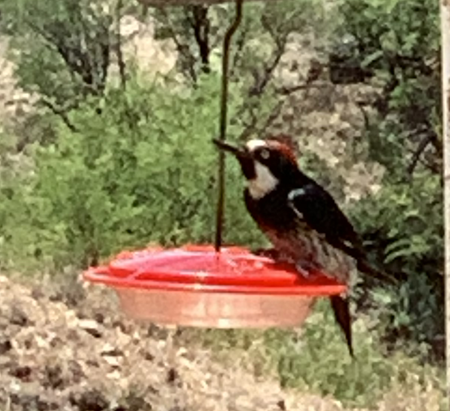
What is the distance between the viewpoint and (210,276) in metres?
1.13

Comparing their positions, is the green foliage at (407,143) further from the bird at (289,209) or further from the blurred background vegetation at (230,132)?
the bird at (289,209)

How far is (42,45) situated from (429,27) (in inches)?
22.0

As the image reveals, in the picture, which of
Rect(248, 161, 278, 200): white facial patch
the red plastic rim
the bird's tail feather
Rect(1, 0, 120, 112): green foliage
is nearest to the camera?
the red plastic rim

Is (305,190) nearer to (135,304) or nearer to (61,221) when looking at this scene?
(135,304)

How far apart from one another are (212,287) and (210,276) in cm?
2

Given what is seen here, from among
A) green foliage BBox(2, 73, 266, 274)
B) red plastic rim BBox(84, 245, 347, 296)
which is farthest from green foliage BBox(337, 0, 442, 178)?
red plastic rim BBox(84, 245, 347, 296)

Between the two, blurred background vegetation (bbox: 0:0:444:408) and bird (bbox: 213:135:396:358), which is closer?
bird (bbox: 213:135:396:358)

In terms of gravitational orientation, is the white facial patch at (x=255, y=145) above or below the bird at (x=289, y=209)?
above

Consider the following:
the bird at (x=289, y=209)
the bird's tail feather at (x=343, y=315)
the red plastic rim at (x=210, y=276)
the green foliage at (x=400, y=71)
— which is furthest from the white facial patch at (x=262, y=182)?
the green foliage at (x=400, y=71)

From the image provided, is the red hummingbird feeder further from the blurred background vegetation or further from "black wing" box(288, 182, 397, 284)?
the blurred background vegetation

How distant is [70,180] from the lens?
182 cm

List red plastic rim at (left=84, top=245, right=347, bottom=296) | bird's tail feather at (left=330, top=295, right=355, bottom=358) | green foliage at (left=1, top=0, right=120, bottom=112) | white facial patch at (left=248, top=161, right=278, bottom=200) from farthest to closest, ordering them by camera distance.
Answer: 1. green foliage at (left=1, top=0, right=120, bottom=112)
2. bird's tail feather at (left=330, top=295, right=355, bottom=358)
3. white facial patch at (left=248, top=161, right=278, bottom=200)
4. red plastic rim at (left=84, top=245, right=347, bottom=296)

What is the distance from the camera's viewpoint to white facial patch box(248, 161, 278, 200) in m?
1.29

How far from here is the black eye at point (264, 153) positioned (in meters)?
1.30
